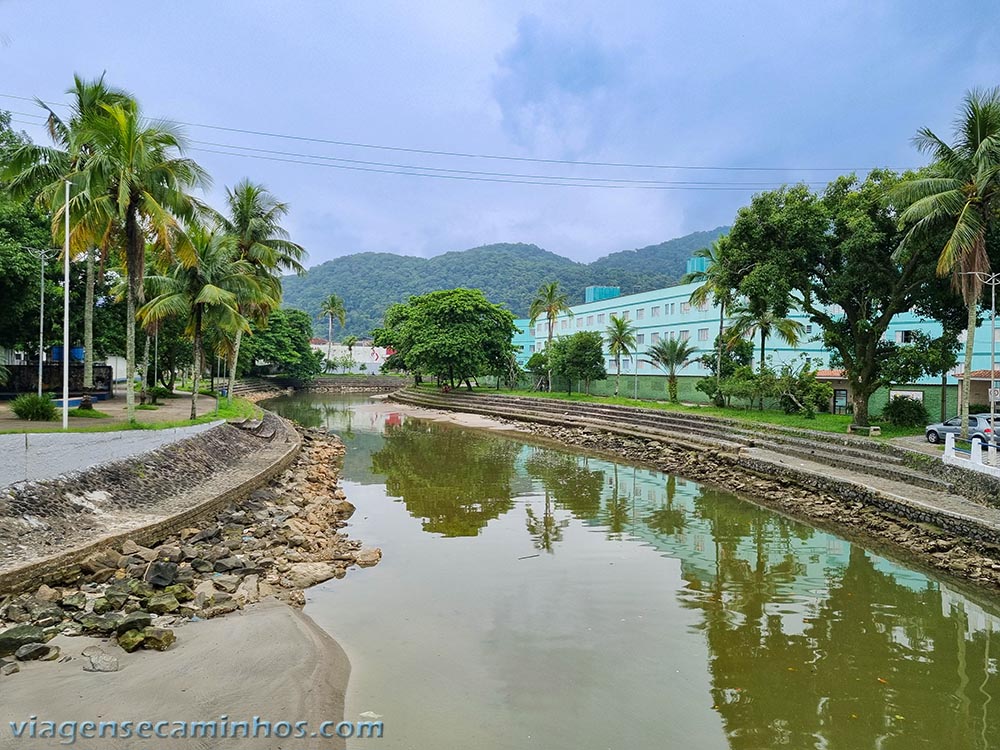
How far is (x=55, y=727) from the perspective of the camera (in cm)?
543

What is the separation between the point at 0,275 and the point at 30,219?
16.8 feet

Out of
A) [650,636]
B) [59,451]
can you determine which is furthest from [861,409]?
[59,451]

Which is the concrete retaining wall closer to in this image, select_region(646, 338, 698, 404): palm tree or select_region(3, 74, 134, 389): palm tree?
select_region(3, 74, 134, 389): palm tree

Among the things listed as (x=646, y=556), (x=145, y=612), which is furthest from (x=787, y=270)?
(x=145, y=612)

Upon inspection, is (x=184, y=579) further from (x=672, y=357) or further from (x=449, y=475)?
(x=672, y=357)

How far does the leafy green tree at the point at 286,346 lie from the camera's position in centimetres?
6506

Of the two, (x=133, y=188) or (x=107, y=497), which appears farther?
(x=133, y=188)

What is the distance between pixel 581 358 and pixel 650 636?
3695 cm

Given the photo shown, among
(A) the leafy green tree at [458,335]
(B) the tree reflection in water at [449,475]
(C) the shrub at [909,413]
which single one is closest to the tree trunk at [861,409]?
(C) the shrub at [909,413]

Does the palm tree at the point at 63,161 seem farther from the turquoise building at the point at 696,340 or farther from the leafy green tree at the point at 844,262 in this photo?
the turquoise building at the point at 696,340

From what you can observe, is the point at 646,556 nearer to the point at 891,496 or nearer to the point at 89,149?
the point at 891,496

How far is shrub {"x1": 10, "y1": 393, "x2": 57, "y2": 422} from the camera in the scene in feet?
52.6

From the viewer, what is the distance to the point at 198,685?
6.46m

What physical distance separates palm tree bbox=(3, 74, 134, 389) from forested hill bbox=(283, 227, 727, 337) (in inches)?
4408
